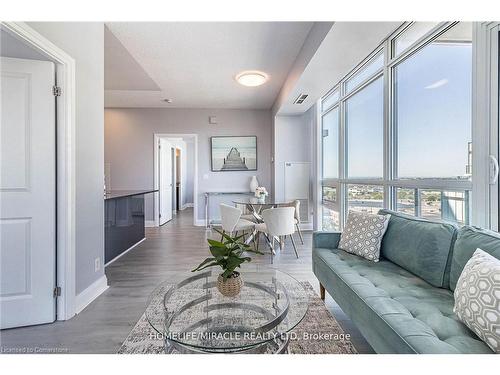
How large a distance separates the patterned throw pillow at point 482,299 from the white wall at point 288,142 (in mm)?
4090

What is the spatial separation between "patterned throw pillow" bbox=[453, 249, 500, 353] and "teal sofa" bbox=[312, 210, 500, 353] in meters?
0.05

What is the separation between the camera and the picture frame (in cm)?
573

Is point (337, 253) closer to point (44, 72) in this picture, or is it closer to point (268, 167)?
point (44, 72)

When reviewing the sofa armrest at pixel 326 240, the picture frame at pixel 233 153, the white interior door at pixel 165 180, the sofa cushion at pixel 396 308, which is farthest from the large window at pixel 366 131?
the white interior door at pixel 165 180

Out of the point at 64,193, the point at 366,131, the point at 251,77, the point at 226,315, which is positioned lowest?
the point at 226,315

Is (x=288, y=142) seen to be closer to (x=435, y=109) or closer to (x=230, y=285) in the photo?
(x=435, y=109)

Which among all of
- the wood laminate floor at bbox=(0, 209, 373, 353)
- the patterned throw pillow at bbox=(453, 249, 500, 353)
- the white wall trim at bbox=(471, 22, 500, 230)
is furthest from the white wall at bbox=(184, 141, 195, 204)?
the patterned throw pillow at bbox=(453, 249, 500, 353)

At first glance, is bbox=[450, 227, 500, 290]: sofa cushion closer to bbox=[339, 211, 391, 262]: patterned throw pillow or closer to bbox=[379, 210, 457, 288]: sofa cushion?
bbox=[379, 210, 457, 288]: sofa cushion

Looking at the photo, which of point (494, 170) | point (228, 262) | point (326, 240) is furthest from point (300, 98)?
point (228, 262)

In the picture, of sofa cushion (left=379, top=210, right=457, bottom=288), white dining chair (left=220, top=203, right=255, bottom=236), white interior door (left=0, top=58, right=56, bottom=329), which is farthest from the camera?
white dining chair (left=220, top=203, right=255, bottom=236)

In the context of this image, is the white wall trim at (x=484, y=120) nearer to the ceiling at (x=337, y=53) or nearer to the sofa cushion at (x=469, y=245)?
the sofa cushion at (x=469, y=245)

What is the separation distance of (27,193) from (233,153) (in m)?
4.20

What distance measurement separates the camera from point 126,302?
2174mm
